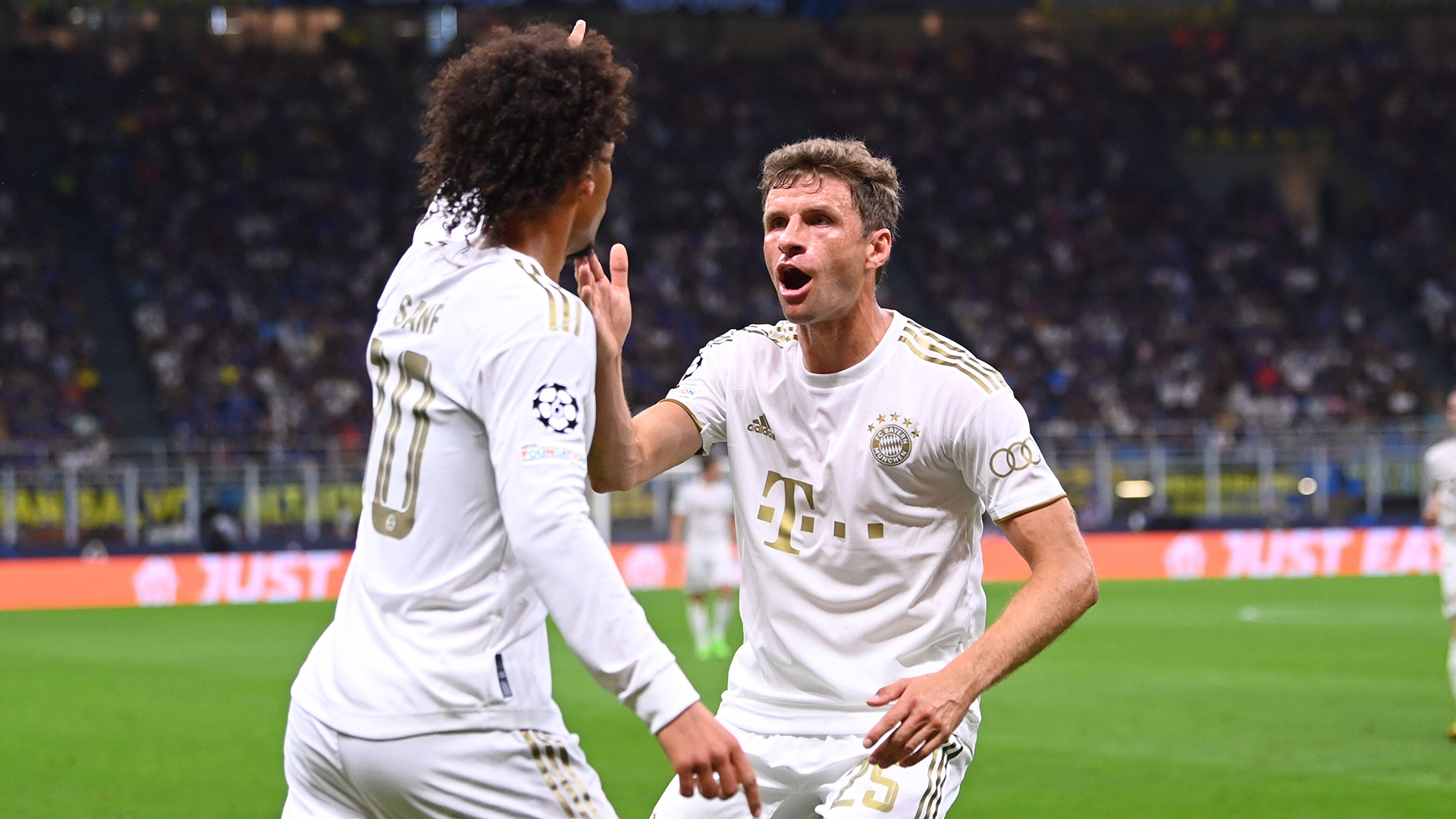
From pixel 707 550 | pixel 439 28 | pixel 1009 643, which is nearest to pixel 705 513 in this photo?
pixel 707 550

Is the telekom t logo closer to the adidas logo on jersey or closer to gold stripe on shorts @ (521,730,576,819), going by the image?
the adidas logo on jersey

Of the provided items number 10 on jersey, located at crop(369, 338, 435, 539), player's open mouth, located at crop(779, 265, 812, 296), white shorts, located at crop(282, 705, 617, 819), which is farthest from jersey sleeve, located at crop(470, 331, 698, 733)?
player's open mouth, located at crop(779, 265, 812, 296)

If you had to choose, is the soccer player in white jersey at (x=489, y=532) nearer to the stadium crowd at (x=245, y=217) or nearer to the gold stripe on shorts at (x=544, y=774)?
the gold stripe on shorts at (x=544, y=774)

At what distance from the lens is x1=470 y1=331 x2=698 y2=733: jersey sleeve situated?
10.2 feet

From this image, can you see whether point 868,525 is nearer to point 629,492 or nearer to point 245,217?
point 629,492

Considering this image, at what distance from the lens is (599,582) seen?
3.13 metres

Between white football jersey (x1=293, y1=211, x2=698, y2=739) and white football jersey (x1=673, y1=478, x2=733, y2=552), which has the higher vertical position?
white football jersey (x1=293, y1=211, x2=698, y2=739)

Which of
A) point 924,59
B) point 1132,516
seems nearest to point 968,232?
point 924,59

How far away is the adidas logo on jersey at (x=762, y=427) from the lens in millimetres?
4703

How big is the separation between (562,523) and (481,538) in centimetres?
25

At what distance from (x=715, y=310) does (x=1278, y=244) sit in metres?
14.7

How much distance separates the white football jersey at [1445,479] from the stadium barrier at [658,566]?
501 inches

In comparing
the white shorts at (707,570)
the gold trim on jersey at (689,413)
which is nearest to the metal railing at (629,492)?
the white shorts at (707,570)

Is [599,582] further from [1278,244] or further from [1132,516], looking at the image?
[1278,244]
